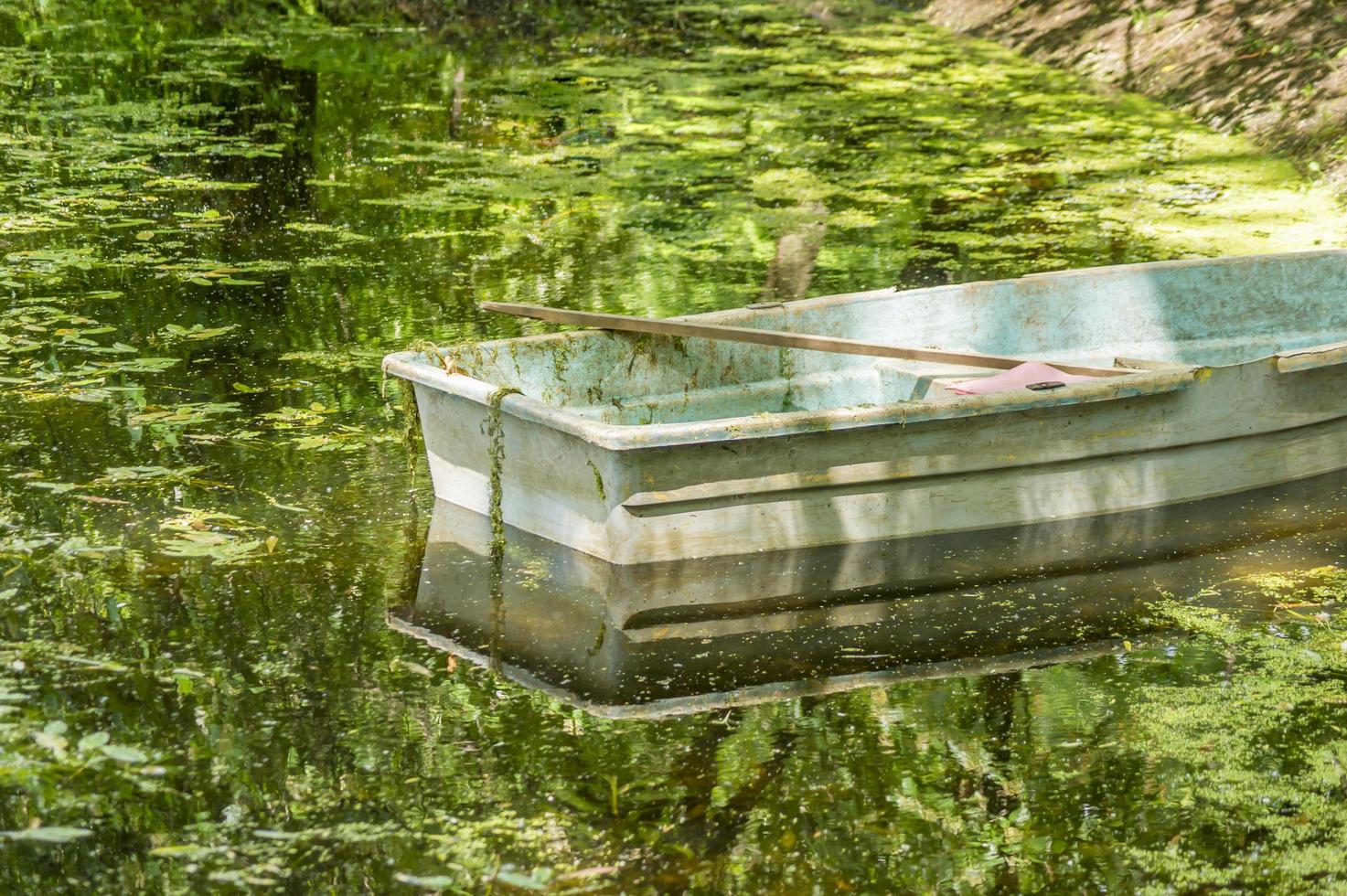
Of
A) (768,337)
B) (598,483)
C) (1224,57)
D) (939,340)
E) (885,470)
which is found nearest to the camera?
(598,483)

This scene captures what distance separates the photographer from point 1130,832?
321cm

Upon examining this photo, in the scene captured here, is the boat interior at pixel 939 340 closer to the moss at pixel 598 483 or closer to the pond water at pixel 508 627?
the moss at pixel 598 483

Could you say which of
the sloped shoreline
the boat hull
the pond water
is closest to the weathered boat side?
the boat hull

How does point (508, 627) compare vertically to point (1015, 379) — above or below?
below

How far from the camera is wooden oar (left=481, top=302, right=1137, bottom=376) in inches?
194

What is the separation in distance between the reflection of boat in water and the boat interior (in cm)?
48

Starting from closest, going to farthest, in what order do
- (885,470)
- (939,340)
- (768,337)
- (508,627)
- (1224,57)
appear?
(508,627) → (885,470) → (768,337) → (939,340) → (1224,57)

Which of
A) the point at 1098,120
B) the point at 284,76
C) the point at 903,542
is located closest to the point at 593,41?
the point at 284,76

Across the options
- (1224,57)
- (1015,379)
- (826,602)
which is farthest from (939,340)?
(1224,57)

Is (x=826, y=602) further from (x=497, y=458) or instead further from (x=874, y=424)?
(x=497, y=458)

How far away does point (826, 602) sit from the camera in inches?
171

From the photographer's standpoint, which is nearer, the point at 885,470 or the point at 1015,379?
the point at 885,470

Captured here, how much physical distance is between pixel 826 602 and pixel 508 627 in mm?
857

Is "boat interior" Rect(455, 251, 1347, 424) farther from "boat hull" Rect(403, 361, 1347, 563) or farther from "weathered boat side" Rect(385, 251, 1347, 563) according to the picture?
"boat hull" Rect(403, 361, 1347, 563)
